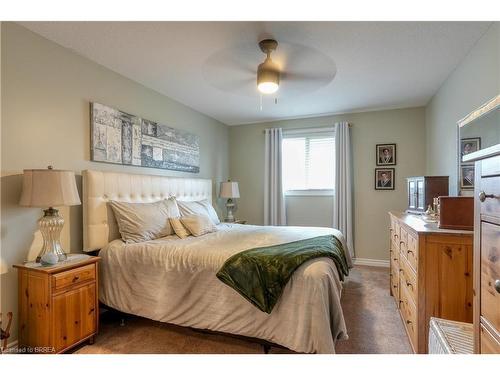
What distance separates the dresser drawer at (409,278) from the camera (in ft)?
6.02

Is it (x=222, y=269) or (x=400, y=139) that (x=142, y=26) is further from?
(x=400, y=139)

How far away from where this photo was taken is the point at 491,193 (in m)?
0.78

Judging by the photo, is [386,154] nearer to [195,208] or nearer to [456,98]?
[456,98]

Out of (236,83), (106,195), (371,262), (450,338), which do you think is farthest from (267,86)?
(371,262)

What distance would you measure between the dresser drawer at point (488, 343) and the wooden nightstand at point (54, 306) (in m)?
2.24

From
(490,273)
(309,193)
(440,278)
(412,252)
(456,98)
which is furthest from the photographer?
(309,193)

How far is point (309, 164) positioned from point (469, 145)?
247cm

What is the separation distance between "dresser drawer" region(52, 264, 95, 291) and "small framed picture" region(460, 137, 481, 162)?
10.5 feet

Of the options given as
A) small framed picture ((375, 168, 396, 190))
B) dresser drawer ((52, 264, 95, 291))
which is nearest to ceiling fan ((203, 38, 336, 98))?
dresser drawer ((52, 264, 95, 291))

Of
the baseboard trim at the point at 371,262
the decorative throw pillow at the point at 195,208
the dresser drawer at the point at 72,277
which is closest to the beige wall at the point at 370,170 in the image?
the baseboard trim at the point at 371,262

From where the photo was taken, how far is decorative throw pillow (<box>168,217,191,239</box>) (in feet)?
8.75

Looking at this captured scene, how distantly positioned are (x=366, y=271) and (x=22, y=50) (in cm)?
450
